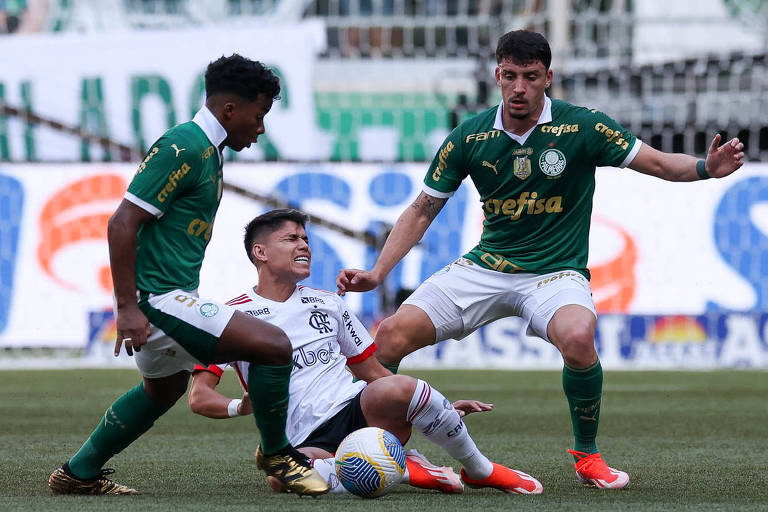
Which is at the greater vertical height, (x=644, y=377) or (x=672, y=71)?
(x=672, y=71)

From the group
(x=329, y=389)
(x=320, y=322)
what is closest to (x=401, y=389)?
(x=329, y=389)

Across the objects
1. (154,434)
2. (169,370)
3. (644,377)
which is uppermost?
(169,370)

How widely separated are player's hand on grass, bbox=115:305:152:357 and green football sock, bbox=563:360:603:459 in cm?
190

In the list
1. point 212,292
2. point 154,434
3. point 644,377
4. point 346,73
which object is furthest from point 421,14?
point 154,434

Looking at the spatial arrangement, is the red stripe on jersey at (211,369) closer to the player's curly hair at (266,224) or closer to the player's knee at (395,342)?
the player's curly hair at (266,224)

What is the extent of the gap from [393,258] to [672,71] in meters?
10.3

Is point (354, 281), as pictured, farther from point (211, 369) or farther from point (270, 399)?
point (270, 399)

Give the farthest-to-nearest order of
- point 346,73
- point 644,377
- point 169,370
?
1. point 346,73
2. point 644,377
3. point 169,370

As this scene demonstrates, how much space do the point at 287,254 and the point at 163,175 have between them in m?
0.77

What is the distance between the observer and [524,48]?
6039 mm

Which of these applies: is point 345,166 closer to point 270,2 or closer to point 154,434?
point 270,2

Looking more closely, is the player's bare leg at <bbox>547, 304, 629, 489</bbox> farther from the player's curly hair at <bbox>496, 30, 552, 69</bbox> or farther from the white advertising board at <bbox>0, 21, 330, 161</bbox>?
the white advertising board at <bbox>0, 21, 330, 161</bbox>

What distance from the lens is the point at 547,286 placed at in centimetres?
615

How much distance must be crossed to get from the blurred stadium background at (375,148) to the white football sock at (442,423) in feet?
26.0
